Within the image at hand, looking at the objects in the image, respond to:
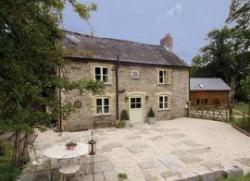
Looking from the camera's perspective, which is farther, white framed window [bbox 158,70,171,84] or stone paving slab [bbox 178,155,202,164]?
white framed window [bbox 158,70,171,84]

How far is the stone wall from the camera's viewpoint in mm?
12617

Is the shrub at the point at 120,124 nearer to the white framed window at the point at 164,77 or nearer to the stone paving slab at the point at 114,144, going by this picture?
the stone paving slab at the point at 114,144

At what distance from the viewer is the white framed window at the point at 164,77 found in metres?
16.3

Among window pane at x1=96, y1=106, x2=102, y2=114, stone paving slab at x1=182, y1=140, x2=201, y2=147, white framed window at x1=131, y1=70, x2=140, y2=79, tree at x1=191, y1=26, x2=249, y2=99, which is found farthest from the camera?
tree at x1=191, y1=26, x2=249, y2=99

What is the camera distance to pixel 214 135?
1109 cm

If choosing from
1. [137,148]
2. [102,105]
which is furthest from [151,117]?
[137,148]

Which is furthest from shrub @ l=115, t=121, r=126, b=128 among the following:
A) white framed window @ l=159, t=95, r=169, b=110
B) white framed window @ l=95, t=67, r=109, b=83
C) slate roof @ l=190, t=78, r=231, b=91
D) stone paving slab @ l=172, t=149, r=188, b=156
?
slate roof @ l=190, t=78, r=231, b=91

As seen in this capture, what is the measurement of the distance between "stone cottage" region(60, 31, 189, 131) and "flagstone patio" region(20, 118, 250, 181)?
1.90 m

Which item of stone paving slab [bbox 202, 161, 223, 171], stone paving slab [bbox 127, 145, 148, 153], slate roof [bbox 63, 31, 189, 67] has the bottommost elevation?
stone paving slab [bbox 202, 161, 223, 171]

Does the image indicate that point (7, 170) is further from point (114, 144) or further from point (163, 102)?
point (163, 102)

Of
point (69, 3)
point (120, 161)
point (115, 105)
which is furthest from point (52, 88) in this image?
point (115, 105)

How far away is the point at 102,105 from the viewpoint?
13.6 m

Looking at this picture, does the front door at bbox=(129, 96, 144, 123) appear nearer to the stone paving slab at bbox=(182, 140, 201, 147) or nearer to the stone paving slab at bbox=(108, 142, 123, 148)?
the stone paving slab at bbox=(108, 142, 123, 148)

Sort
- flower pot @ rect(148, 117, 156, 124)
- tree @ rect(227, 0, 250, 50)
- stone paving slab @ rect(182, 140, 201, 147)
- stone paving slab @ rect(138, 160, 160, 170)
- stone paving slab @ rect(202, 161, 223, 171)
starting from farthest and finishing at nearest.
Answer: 1. tree @ rect(227, 0, 250, 50)
2. flower pot @ rect(148, 117, 156, 124)
3. stone paving slab @ rect(182, 140, 201, 147)
4. stone paving slab @ rect(138, 160, 160, 170)
5. stone paving slab @ rect(202, 161, 223, 171)
